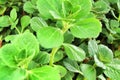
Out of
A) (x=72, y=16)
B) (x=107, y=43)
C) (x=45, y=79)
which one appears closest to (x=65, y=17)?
(x=72, y=16)

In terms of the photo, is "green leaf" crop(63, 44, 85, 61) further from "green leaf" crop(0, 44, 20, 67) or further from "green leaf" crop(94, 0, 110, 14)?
"green leaf" crop(94, 0, 110, 14)

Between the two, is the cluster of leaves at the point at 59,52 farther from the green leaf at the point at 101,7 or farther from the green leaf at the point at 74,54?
the green leaf at the point at 101,7

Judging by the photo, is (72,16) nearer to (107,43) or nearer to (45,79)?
(45,79)

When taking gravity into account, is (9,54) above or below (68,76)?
above

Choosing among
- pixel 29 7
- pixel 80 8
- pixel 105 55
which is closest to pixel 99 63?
pixel 105 55

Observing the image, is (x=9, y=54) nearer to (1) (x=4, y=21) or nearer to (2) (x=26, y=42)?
(2) (x=26, y=42)

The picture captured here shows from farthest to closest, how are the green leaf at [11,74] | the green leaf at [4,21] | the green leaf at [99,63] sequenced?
the green leaf at [4,21] < the green leaf at [99,63] < the green leaf at [11,74]

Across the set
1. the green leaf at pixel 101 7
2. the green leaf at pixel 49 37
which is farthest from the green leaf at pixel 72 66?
the green leaf at pixel 101 7

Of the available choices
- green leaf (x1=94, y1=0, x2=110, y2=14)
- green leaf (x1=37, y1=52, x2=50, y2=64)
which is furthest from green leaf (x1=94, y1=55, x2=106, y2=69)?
green leaf (x1=94, y1=0, x2=110, y2=14)
